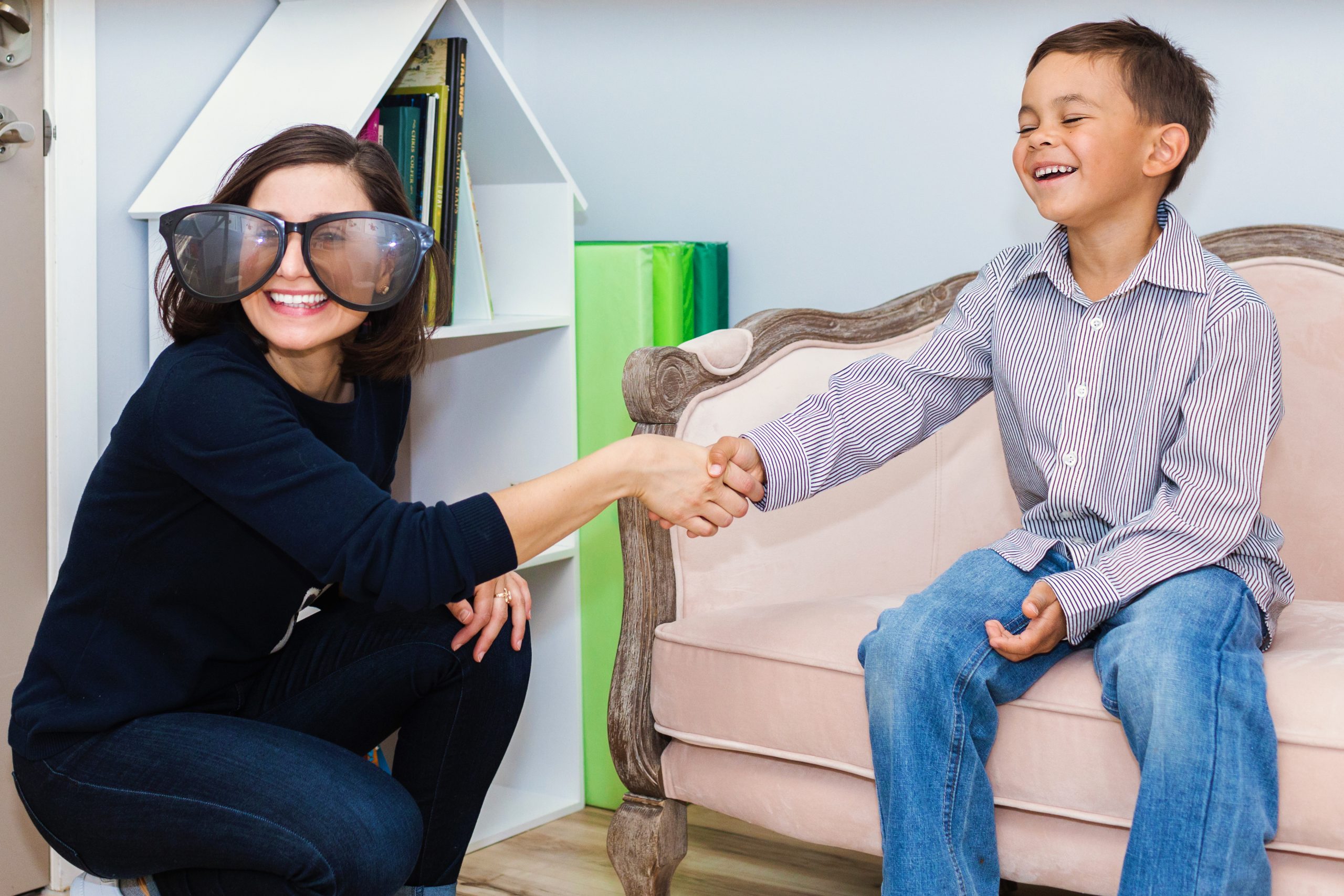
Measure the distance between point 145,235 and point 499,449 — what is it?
609 millimetres

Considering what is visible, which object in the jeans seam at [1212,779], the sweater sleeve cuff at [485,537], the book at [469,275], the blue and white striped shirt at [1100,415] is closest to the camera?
the jeans seam at [1212,779]

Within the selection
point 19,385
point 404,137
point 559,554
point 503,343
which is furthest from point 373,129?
point 559,554

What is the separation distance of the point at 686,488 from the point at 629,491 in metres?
0.08

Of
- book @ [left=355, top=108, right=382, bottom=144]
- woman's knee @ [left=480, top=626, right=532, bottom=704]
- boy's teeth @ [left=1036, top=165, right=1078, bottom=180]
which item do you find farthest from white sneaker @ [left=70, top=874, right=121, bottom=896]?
boy's teeth @ [left=1036, top=165, right=1078, bottom=180]

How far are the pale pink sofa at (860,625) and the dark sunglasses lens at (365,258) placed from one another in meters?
0.36

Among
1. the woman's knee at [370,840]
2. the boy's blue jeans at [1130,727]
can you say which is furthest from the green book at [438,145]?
the boy's blue jeans at [1130,727]

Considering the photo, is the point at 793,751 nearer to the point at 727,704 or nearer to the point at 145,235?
the point at 727,704

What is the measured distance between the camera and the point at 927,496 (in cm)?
170

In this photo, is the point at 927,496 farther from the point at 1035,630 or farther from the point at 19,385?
the point at 19,385

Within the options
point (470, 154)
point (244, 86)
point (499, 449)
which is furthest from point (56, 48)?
point (499, 449)

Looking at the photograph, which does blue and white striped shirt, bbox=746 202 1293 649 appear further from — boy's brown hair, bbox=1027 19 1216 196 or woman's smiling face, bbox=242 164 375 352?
woman's smiling face, bbox=242 164 375 352

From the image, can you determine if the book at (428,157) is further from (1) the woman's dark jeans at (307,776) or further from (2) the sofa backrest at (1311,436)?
(2) the sofa backrest at (1311,436)

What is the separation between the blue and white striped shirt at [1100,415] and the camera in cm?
124

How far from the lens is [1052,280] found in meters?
1.43
